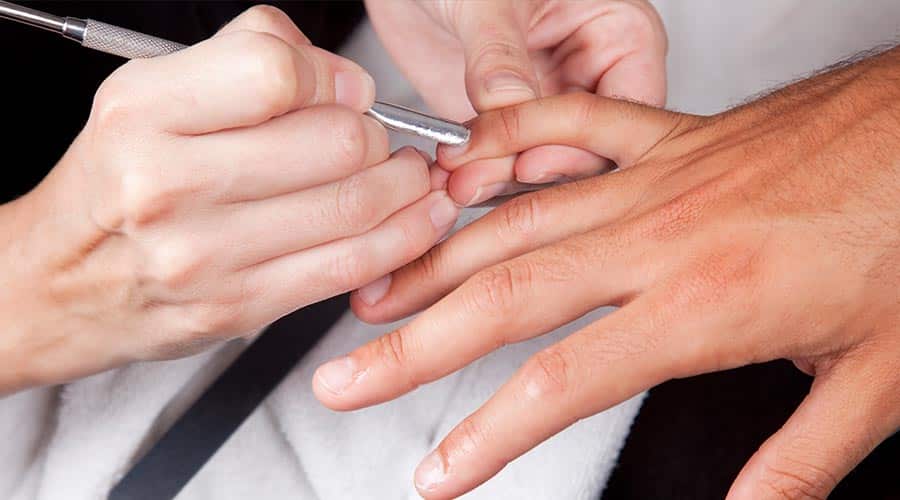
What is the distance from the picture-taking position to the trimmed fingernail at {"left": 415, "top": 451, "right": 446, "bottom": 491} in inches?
26.2

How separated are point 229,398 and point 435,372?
0.22 meters

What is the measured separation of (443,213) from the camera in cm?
75

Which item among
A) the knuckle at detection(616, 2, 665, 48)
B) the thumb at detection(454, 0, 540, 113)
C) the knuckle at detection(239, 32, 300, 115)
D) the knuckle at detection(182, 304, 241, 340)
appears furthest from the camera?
the knuckle at detection(616, 2, 665, 48)

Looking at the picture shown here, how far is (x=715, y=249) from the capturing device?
0.71 metres

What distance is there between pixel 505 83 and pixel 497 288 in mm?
176

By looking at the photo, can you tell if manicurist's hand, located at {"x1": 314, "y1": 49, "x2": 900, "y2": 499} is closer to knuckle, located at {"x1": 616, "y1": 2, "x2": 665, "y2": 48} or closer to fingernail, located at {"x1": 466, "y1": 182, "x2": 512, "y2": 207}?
fingernail, located at {"x1": 466, "y1": 182, "x2": 512, "y2": 207}

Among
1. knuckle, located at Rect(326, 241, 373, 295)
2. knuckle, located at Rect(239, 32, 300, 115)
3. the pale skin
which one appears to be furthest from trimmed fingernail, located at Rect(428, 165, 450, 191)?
knuckle, located at Rect(239, 32, 300, 115)

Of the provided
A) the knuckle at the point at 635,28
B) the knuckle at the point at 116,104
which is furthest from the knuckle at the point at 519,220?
the knuckle at the point at 116,104

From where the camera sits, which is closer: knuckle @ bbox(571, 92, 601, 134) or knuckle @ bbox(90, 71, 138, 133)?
knuckle @ bbox(90, 71, 138, 133)

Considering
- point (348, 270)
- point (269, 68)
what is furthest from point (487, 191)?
point (269, 68)

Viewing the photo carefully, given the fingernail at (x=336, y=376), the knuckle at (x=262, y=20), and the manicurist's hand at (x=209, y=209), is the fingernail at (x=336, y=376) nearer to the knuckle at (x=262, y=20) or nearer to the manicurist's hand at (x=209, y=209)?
the manicurist's hand at (x=209, y=209)

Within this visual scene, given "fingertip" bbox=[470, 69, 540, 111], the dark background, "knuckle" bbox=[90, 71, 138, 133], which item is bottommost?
the dark background

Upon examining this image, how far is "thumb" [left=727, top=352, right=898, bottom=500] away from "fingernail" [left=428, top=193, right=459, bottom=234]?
284mm

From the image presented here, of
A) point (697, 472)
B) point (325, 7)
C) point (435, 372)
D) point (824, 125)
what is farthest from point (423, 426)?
point (325, 7)
